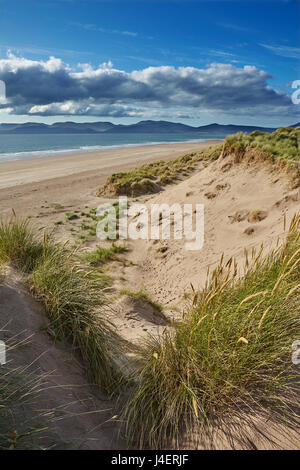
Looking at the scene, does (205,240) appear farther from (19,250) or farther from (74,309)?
(74,309)

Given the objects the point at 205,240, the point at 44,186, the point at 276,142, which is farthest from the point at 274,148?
the point at 44,186

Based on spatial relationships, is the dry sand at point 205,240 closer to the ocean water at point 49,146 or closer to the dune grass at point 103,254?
the dune grass at point 103,254

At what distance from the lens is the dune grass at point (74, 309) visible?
12.8 feet

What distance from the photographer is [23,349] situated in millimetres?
3611

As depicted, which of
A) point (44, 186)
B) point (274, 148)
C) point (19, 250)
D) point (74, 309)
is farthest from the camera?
point (44, 186)

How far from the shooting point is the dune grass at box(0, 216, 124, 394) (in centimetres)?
389

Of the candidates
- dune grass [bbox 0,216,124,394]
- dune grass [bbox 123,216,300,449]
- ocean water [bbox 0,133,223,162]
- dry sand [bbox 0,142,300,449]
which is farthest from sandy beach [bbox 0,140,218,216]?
ocean water [bbox 0,133,223,162]

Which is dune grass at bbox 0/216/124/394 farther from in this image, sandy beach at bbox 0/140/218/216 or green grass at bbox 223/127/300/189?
sandy beach at bbox 0/140/218/216

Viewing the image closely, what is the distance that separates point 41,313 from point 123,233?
8.61 m

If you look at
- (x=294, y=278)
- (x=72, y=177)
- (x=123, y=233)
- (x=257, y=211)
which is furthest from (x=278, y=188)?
(x=72, y=177)

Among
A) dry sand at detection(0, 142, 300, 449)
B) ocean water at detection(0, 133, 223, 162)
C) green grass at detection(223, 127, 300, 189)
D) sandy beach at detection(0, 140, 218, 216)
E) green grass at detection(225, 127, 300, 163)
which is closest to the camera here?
dry sand at detection(0, 142, 300, 449)

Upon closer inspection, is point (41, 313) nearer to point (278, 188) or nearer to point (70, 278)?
point (70, 278)

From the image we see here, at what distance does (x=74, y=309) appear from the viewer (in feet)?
13.7

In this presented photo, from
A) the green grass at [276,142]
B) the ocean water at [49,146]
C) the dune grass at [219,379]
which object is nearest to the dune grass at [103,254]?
the green grass at [276,142]
